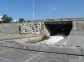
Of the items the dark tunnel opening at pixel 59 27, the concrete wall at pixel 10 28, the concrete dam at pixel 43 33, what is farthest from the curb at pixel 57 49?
the concrete wall at pixel 10 28

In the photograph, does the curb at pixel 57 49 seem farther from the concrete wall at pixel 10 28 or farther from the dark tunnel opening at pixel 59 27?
the concrete wall at pixel 10 28

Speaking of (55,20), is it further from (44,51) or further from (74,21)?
(44,51)

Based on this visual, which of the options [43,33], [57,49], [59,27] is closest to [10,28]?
[43,33]

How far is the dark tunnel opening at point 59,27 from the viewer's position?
54775 mm

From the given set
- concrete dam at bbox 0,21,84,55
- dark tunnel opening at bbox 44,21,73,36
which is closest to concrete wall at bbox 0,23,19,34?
concrete dam at bbox 0,21,84,55

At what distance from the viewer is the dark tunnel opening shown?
180ft

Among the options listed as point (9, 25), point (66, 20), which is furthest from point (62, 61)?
point (9, 25)

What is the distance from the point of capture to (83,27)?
49.4 m

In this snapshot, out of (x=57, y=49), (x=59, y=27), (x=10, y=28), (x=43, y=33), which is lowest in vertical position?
(x=43, y=33)

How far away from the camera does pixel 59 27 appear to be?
68.2 m

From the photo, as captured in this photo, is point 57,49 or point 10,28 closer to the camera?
point 57,49

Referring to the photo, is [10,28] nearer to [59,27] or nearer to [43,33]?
[43,33]

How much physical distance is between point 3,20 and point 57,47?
112568 mm

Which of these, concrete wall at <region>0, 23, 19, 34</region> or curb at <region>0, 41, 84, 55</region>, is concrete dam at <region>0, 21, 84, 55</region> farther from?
curb at <region>0, 41, 84, 55</region>
